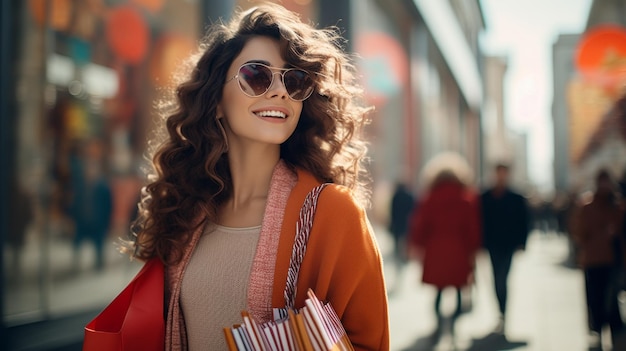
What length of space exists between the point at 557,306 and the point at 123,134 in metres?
6.41

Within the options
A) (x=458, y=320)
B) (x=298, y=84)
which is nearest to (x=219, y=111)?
(x=298, y=84)

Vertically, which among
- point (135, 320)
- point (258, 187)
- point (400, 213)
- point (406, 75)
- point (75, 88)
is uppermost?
point (406, 75)

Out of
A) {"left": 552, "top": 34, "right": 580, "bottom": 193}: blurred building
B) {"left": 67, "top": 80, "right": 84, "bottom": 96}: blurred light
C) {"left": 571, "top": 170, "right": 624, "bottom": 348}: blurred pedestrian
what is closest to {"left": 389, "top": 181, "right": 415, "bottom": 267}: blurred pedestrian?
{"left": 552, "top": 34, "right": 580, "bottom": 193}: blurred building

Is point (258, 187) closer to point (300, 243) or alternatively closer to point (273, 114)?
point (273, 114)

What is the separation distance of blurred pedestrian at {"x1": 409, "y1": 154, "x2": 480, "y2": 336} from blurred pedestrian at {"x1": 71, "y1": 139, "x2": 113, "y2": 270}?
423 cm

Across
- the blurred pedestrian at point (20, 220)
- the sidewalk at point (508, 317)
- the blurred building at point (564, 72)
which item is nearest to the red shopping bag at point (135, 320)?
the blurred pedestrian at point (20, 220)

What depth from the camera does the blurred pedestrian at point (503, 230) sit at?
302 inches

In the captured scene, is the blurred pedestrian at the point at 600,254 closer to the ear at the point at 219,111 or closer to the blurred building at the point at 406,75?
the blurred building at the point at 406,75

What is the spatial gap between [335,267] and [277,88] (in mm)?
629

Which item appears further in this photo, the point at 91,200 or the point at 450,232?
the point at 91,200

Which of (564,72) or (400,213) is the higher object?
(564,72)

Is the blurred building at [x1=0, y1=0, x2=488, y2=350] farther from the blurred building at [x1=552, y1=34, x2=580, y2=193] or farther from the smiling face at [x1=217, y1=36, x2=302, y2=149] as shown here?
the smiling face at [x1=217, y1=36, x2=302, y2=149]

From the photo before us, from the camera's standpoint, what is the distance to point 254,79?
7.23 feet

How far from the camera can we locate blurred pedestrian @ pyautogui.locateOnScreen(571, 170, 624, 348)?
21.0 ft
